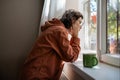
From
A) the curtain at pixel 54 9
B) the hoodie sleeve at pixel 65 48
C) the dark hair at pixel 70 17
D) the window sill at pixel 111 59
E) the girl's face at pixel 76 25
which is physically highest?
the curtain at pixel 54 9

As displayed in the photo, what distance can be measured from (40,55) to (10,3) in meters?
1.11

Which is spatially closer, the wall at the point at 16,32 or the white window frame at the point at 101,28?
the white window frame at the point at 101,28

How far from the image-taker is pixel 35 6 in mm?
2164

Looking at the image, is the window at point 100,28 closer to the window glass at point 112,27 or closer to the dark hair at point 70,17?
the window glass at point 112,27

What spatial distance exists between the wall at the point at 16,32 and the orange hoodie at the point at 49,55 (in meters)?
0.86

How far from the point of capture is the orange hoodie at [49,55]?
1224 mm


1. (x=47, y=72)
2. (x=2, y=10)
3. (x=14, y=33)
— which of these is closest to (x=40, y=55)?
(x=47, y=72)

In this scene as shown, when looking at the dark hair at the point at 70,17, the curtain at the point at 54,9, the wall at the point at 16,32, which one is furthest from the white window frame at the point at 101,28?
the wall at the point at 16,32

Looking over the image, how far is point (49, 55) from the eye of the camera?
1.27 meters

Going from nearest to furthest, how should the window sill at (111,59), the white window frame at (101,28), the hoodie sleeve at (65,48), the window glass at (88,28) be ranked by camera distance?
the window sill at (111,59) → the hoodie sleeve at (65,48) → the white window frame at (101,28) → the window glass at (88,28)

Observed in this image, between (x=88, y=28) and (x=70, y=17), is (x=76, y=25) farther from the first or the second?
(x=88, y=28)

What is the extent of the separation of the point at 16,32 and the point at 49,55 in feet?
3.25

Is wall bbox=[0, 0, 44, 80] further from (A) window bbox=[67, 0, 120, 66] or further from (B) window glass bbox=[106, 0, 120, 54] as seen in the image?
(B) window glass bbox=[106, 0, 120, 54]


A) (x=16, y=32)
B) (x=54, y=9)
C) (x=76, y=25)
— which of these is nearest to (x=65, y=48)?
(x=76, y=25)
